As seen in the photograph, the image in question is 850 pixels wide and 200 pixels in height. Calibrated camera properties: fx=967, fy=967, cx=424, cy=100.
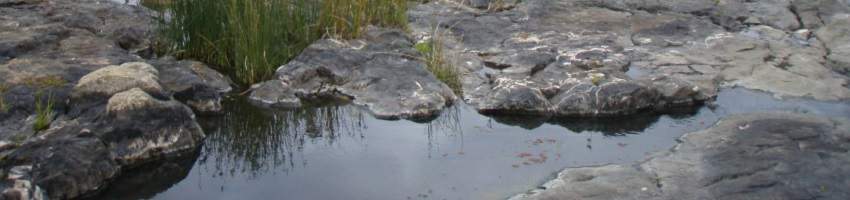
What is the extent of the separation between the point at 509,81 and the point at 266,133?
1.46m

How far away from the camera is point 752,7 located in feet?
25.9

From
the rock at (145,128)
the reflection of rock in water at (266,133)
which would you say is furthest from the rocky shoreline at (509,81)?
the reflection of rock in water at (266,133)

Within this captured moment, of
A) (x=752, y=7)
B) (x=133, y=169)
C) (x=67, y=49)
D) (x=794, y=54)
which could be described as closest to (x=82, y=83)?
(x=133, y=169)

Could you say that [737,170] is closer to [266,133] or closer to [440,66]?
[440,66]

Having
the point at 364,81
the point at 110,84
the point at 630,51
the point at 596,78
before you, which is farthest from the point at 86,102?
the point at 630,51

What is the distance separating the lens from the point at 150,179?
4258mm

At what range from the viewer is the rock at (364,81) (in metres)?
5.32

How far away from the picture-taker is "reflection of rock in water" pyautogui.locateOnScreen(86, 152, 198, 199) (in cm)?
406

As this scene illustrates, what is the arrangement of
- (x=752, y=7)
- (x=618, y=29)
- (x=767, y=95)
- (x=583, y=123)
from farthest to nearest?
(x=752, y=7) → (x=618, y=29) → (x=767, y=95) → (x=583, y=123)

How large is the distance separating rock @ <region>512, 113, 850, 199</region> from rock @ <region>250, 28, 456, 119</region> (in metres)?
1.27

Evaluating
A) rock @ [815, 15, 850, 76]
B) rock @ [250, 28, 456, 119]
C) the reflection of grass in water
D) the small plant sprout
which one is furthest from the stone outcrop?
rock @ [815, 15, 850, 76]

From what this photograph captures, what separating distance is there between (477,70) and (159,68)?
1.93 m

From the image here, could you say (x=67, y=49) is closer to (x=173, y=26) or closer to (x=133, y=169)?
(x=173, y=26)

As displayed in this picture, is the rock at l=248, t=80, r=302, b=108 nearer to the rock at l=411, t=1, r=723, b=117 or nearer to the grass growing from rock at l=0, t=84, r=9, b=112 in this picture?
the rock at l=411, t=1, r=723, b=117
